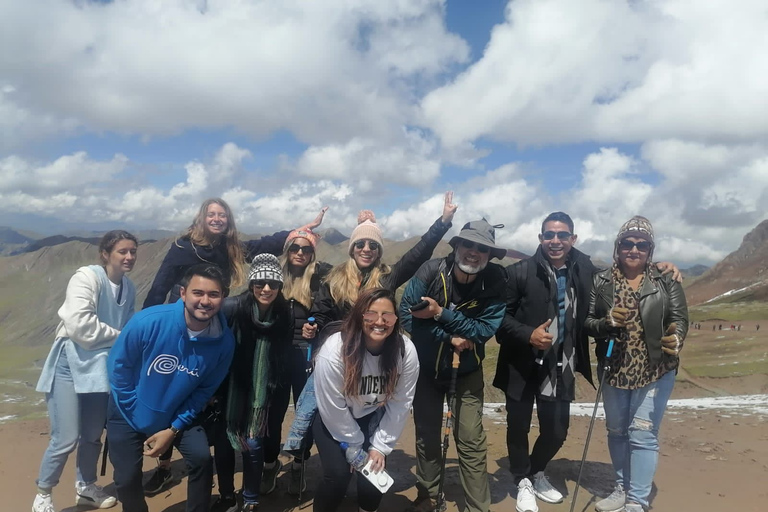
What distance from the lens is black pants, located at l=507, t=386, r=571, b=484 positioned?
238 inches

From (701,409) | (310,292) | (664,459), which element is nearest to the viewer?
(310,292)

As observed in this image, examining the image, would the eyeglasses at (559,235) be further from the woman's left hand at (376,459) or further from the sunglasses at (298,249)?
the woman's left hand at (376,459)

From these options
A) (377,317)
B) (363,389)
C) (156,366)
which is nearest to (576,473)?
(363,389)

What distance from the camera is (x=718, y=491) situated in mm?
6500

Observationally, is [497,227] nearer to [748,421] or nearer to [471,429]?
[471,429]

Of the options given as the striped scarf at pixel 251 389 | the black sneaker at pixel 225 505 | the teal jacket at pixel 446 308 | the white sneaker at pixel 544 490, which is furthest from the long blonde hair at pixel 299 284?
the white sneaker at pixel 544 490

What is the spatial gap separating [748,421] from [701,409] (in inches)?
62.1

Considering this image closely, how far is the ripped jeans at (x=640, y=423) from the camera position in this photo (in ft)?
18.5

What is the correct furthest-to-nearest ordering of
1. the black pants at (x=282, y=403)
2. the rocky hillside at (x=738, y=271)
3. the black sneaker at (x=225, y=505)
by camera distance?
the rocky hillside at (x=738, y=271)
the black pants at (x=282, y=403)
the black sneaker at (x=225, y=505)

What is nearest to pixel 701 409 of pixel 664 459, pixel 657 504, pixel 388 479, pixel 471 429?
pixel 664 459

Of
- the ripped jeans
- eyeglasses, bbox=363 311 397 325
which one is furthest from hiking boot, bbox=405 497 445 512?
eyeglasses, bbox=363 311 397 325

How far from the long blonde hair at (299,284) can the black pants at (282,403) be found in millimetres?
642

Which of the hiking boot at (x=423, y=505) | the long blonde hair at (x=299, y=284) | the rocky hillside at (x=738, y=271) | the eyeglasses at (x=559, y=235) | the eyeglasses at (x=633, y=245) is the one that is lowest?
the hiking boot at (x=423, y=505)

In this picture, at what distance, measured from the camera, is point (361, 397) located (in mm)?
5191
